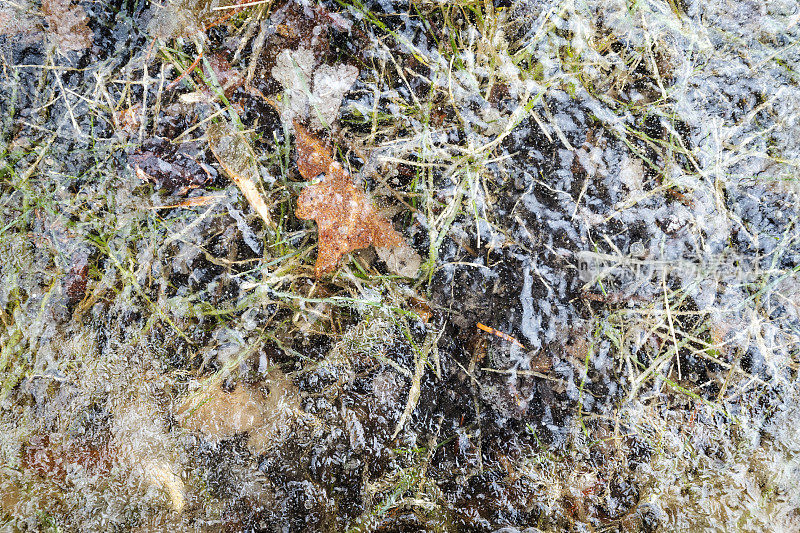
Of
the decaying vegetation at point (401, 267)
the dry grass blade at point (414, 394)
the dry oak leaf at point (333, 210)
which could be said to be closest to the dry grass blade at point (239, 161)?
the decaying vegetation at point (401, 267)

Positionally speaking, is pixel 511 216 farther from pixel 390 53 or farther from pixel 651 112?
pixel 390 53

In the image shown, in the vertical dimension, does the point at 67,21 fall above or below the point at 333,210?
above

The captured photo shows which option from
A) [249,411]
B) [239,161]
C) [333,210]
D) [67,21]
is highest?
[67,21]

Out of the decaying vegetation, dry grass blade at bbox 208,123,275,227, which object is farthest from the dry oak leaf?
dry grass blade at bbox 208,123,275,227

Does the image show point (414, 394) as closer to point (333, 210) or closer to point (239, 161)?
point (333, 210)

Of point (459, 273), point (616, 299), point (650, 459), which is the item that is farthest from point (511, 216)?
point (650, 459)

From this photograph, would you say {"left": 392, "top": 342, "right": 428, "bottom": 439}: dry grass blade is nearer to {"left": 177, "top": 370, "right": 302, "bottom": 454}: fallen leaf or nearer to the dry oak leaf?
{"left": 177, "top": 370, "right": 302, "bottom": 454}: fallen leaf

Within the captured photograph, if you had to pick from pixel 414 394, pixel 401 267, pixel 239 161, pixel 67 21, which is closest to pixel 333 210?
A: pixel 401 267

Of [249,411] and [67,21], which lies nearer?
[249,411]
